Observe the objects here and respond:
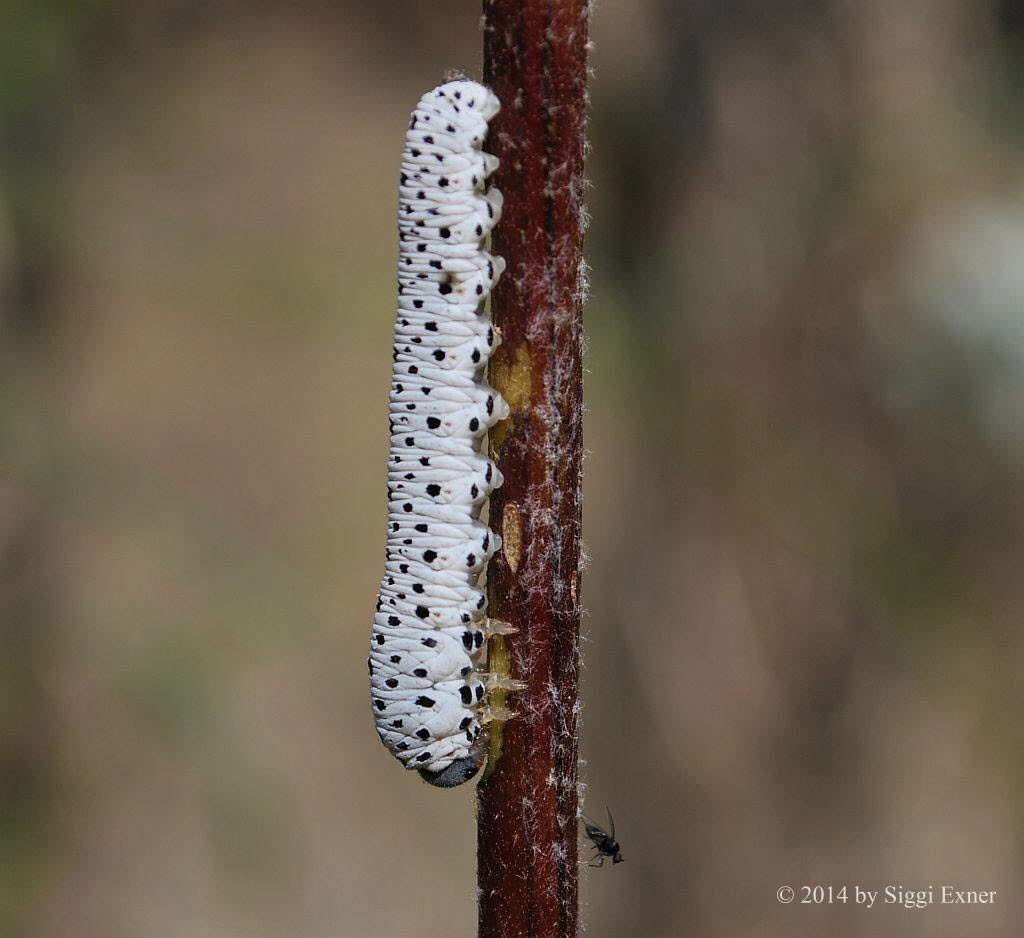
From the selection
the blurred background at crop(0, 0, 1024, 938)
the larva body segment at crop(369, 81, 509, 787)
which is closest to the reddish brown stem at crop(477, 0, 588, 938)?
the larva body segment at crop(369, 81, 509, 787)

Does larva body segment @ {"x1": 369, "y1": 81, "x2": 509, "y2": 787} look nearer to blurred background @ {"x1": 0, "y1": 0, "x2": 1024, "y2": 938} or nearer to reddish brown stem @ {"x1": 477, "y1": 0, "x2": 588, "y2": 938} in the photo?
reddish brown stem @ {"x1": 477, "y1": 0, "x2": 588, "y2": 938}

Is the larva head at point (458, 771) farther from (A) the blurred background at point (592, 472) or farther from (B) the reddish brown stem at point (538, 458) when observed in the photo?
(A) the blurred background at point (592, 472)

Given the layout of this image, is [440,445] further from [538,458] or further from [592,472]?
[592,472]

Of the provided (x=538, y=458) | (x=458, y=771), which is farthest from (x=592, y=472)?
(x=538, y=458)

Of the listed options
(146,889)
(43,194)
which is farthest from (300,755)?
(43,194)

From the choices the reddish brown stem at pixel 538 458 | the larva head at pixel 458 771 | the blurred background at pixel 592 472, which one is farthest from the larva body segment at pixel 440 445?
the blurred background at pixel 592 472
